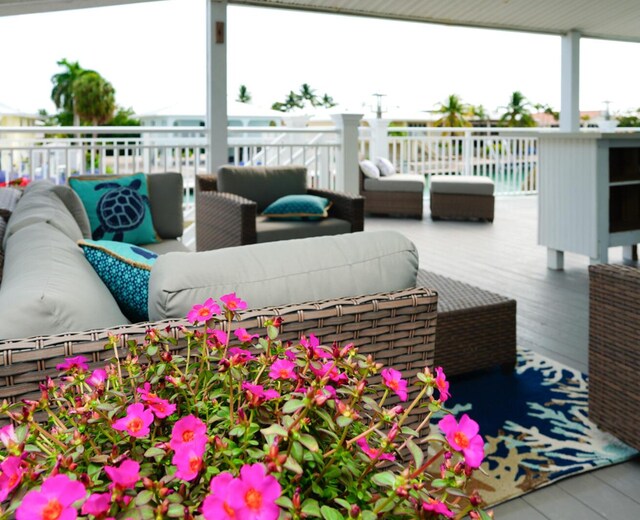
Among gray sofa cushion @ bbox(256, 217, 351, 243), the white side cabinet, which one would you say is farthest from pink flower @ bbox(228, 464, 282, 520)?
the white side cabinet

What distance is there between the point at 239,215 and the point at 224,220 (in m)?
0.29

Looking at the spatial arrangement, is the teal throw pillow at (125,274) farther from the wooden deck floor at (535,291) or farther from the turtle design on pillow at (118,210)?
the turtle design on pillow at (118,210)

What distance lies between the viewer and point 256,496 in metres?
0.51

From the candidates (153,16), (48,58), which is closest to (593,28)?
(153,16)

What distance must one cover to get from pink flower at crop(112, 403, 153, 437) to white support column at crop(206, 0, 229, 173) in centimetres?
517

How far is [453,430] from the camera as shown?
0.62 m

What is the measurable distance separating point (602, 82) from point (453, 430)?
21884 millimetres

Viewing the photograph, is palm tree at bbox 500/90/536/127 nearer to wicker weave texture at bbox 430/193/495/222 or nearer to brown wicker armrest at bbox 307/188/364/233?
wicker weave texture at bbox 430/193/495/222

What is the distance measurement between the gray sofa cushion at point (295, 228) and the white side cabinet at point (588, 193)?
1566mm

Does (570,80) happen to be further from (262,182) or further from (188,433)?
(188,433)

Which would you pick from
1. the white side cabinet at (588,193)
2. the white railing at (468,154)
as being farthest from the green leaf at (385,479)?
the white railing at (468,154)

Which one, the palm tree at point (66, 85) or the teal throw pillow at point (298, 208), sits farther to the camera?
the palm tree at point (66, 85)

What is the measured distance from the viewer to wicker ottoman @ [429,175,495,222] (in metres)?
7.59

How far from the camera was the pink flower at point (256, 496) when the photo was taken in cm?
50
